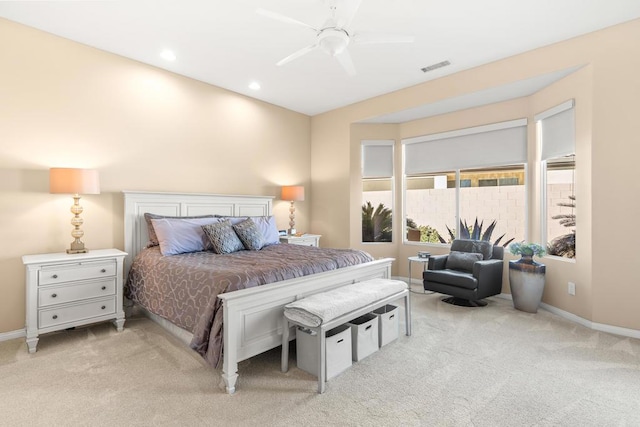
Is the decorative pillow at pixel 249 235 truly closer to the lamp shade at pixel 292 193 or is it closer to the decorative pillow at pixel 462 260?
the lamp shade at pixel 292 193

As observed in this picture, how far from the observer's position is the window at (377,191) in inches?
222

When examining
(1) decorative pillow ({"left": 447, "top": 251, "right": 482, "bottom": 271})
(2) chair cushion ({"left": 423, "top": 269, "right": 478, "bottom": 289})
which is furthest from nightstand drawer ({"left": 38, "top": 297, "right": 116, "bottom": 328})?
(1) decorative pillow ({"left": 447, "top": 251, "right": 482, "bottom": 271})

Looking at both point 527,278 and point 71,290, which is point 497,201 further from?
point 71,290

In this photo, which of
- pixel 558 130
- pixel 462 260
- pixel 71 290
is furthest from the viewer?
pixel 462 260

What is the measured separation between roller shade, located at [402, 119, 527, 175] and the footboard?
10.8 feet

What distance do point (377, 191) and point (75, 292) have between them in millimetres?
4493

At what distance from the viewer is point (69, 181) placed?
307 cm

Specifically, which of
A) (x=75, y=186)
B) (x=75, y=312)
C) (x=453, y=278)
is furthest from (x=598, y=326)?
(x=75, y=186)

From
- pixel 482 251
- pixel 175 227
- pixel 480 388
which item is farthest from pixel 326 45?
pixel 482 251

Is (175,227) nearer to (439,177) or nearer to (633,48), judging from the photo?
(439,177)

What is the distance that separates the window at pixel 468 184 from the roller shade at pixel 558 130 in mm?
289

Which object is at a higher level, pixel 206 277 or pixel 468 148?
pixel 468 148

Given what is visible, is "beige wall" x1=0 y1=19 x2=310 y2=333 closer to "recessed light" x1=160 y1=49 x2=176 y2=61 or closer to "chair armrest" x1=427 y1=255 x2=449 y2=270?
"recessed light" x1=160 y1=49 x2=176 y2=61

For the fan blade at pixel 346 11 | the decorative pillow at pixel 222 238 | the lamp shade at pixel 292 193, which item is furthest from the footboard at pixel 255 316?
the lamp shade at pixel 292 193
